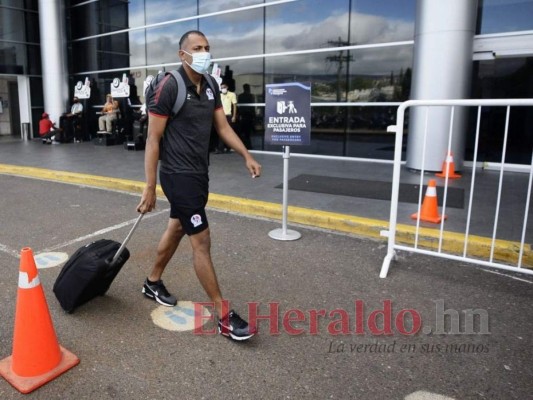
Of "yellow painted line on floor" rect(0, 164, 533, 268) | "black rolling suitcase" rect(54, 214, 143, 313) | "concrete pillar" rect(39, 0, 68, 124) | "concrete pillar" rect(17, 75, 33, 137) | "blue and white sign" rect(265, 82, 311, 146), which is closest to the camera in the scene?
"black rolling suitcase" rect(54, 214, 143, 313)

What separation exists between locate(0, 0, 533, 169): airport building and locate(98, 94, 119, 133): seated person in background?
897 millimetres

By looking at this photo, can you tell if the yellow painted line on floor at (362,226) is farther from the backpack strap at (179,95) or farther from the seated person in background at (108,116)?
the seated person in background at (108,116)

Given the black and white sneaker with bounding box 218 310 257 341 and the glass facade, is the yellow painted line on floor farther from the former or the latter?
the glass facade

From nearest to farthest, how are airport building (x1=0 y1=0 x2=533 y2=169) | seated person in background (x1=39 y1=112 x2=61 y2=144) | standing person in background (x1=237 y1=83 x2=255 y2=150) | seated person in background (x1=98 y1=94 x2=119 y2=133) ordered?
airport building (x1=0 y1=0 x2=533 y2=169) → standing person in background (x1=237 y1=83 x2=255 y2=150) → seated person in background (x1=98 y1=94 x2=119 y2=133) → seated person in background (x1=39 y1=112 x2=61 y2=144)

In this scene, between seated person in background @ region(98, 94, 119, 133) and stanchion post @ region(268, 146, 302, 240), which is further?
seated person in background @ region(98, 94, 119, 133)

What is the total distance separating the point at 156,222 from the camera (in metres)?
5.52

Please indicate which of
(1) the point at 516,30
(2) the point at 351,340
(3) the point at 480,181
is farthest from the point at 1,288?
(1) the point at 516,30

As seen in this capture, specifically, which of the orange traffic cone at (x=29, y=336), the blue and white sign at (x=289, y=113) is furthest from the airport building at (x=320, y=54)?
the orange traffic cone at (x=29, y=336)

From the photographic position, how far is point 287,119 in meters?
4.96

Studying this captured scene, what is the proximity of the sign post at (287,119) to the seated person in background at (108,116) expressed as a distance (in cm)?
1088

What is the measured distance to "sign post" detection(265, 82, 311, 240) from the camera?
16.0 feet

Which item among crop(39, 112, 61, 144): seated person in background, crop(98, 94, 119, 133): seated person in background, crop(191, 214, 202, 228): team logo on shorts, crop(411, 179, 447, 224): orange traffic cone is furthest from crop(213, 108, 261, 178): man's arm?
crop(39, 112, 61, 144): seated person in background

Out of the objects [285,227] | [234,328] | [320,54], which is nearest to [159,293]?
[234,328]

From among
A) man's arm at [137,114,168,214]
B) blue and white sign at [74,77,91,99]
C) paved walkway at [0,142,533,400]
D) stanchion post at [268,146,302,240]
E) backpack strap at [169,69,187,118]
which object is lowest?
paved walkway at [0,142,533,400]
